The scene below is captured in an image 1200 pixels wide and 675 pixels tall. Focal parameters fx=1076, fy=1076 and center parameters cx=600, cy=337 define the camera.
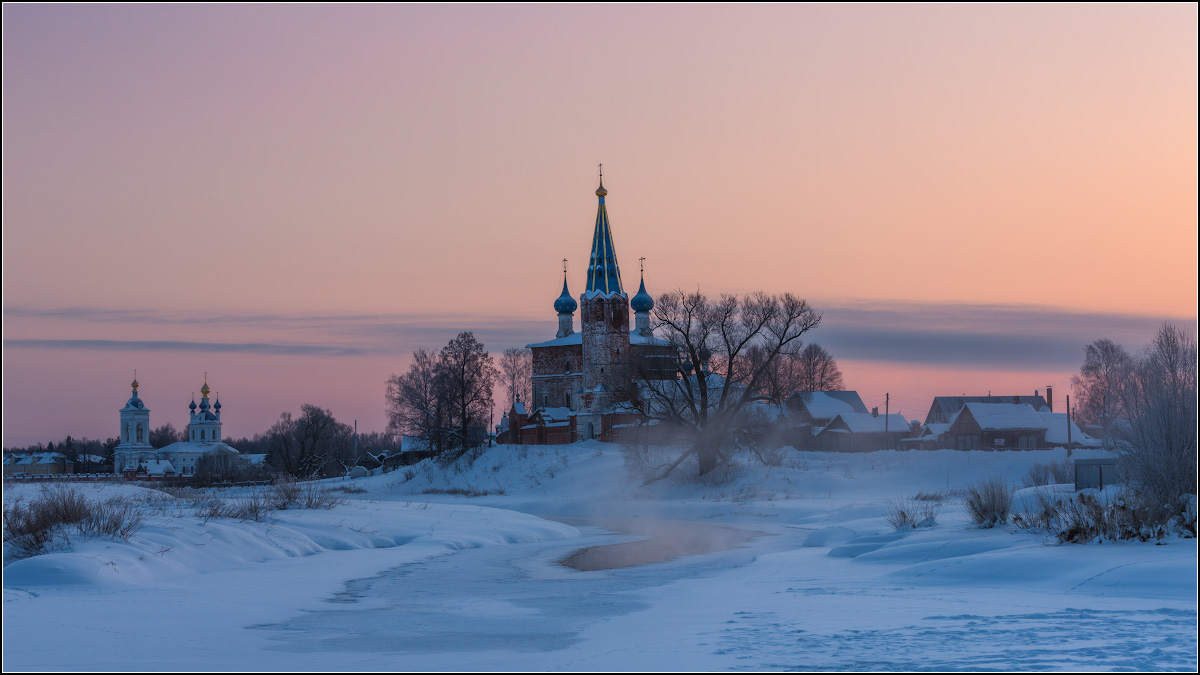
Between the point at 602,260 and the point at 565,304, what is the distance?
11.1 meters

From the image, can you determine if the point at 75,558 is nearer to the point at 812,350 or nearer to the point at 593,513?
the point at 593,513

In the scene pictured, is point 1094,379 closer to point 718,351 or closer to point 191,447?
point 718,351

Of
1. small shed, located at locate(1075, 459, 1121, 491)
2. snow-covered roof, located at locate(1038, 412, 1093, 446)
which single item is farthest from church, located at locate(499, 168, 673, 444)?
small shed, located at locate(1075, 459, 1121, 491)

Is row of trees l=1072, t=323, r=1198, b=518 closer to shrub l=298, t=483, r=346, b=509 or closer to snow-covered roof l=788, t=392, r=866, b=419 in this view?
shrub l=298, t=483, r=346, b=509

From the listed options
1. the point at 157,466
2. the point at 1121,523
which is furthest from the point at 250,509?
the point at 157,466

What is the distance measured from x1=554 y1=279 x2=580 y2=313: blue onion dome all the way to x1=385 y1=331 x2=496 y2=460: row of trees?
1218cm

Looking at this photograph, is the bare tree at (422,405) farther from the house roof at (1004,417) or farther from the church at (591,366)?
the house roof at (1004,417)

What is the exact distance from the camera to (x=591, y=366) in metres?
70.1

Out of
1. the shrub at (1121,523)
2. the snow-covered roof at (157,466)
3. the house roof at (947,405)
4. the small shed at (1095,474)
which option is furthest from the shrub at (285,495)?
the snow-covered roof at (157,466)

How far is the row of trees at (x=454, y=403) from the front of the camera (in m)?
66.0

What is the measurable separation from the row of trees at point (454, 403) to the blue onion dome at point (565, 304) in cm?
1218

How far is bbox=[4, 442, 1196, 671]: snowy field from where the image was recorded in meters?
9.37

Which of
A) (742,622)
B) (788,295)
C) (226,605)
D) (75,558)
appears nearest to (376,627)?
(226,605)

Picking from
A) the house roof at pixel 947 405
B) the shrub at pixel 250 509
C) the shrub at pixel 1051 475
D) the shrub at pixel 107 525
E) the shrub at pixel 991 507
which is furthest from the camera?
the house roof at pixel 947 405
